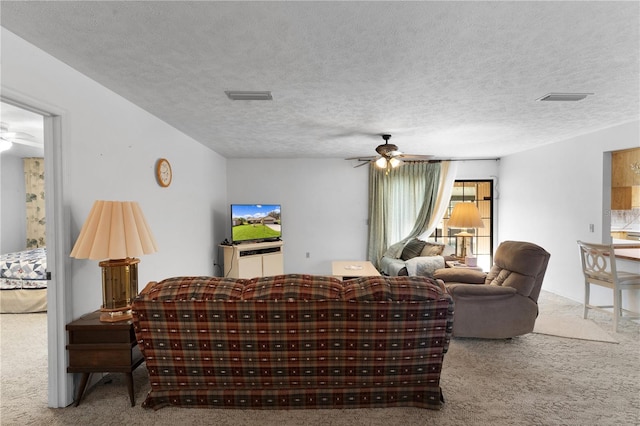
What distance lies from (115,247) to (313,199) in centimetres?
471

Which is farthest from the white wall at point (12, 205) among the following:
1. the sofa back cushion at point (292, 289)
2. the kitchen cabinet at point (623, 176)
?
the kitchen cabinet at point (623, 176)

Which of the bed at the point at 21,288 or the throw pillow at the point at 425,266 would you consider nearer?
the bed at the point at 21,288

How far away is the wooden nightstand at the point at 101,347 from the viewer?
2.24 m

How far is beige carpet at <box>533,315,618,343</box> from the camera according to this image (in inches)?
137

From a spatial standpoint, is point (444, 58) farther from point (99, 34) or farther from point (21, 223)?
point (21, 223)

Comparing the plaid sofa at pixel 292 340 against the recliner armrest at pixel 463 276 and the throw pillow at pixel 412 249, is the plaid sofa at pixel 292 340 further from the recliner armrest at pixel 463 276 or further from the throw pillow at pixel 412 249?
the throw pillow at pixel 412 249

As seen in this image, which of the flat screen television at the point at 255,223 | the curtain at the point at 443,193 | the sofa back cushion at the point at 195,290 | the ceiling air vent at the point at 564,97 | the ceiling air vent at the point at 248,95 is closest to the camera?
the sofa back cushion at the point at 195,290

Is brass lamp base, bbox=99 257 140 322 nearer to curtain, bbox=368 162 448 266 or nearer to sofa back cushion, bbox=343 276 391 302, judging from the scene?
sofa back cushion, bbox=343 276 391 302

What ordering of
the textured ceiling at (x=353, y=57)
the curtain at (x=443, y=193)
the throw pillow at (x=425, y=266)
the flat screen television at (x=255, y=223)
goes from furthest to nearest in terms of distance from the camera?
the curtain at (x=443, y=193)
the flat screen television at (x=255, y=223)
the throw pillow at (x=425, y=266)
the textured ceiling at (x=353, y=57)

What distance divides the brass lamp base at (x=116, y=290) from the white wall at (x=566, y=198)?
5.23m

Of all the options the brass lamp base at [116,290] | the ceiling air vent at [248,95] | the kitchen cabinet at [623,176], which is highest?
the ceiling air vent at [248,95]

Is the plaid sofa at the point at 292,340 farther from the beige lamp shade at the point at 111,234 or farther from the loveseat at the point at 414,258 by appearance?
the loveseat at the point at 414,258

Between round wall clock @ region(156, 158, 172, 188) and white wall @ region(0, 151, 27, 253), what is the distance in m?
4.45

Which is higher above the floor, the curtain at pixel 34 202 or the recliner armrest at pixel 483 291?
the curtain at pixel 34 202
